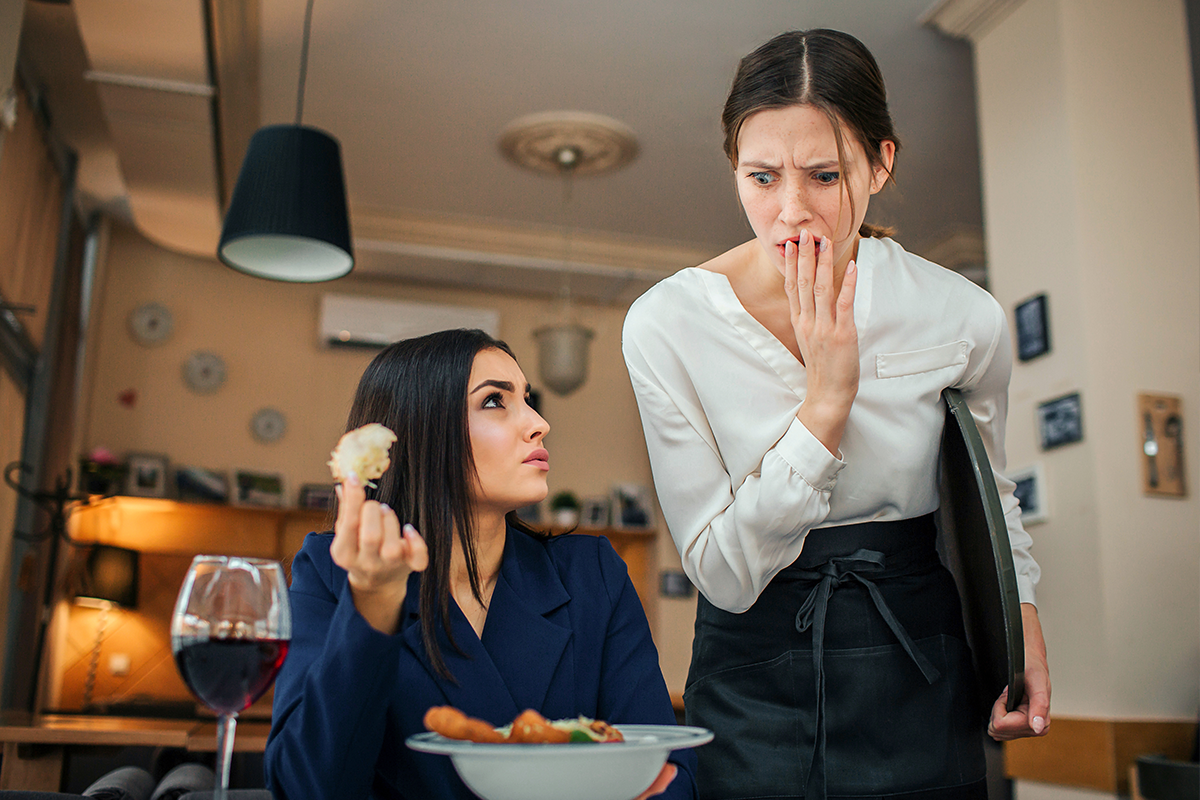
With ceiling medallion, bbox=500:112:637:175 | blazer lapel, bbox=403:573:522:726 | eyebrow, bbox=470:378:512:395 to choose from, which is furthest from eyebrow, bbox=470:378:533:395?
ceiling medallion, bbox=500:112:637:175

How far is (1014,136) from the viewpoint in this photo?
3.40 metres

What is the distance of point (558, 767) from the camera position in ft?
2.26

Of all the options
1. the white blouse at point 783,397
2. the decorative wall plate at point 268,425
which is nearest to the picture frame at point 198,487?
the decorative wall plate at point 268,425

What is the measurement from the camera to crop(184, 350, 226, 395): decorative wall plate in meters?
6.30

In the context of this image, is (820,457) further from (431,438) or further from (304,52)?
(304,52)

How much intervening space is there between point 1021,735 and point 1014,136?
2652mm

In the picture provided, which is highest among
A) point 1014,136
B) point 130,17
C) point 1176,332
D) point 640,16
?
point 640,16

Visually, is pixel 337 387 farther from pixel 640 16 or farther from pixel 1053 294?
pixel 1053 294

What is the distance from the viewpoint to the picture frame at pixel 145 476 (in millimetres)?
5898

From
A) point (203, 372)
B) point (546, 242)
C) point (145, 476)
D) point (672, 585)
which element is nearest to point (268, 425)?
point (203, 372)

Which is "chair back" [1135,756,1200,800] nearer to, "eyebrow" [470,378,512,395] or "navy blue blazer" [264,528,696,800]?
"navy blue blazer" [264,528,696,800]

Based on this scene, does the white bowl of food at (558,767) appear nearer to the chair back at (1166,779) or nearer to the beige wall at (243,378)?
the chair back at (1166,779)

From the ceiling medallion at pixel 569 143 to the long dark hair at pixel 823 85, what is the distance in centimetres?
372

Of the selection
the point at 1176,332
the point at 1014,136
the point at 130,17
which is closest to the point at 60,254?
the point at 130,17
